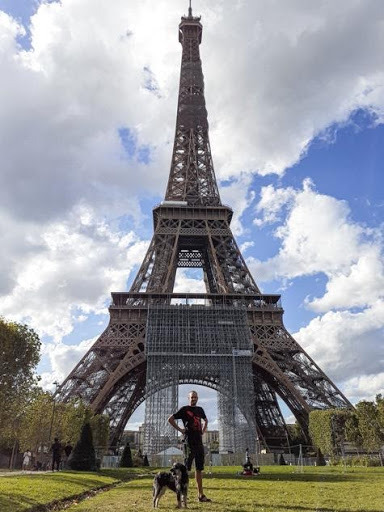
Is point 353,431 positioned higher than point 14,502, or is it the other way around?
point 353,431

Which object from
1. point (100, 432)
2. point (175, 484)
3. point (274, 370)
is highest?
point (274, 370)

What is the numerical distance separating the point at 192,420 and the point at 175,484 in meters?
1.20

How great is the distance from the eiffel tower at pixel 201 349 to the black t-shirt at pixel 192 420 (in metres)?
30.3

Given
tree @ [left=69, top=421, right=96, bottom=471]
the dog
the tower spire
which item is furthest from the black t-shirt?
the tower spire

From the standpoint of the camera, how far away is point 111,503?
7547 millimetres

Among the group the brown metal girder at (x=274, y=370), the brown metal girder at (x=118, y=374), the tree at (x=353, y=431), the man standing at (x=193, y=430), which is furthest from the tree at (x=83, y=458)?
the brown metal girder at (x=274, y=370)

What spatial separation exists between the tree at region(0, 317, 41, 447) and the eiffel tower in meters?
13.9

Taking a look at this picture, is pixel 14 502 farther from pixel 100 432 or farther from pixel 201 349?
pixel 201 349

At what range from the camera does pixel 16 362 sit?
2306cm

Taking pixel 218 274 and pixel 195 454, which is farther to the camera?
pixel 218 274

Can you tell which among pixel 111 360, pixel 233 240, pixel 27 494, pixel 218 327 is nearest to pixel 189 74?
pixel 233 240

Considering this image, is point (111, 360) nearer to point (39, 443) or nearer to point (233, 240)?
point (39, 443)

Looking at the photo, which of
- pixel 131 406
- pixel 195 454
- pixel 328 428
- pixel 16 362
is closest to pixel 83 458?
pixel 16 362

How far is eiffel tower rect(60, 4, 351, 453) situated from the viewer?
4003 cm
